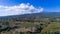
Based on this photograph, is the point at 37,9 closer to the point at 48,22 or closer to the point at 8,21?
the point at 48,22

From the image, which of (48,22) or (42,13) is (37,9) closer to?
(42,13)

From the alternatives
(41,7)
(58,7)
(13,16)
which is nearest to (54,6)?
(58,7)

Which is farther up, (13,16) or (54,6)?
(54,6)

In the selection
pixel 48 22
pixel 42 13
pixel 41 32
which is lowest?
pixel 41 32

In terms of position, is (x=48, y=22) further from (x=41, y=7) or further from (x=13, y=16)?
(x=13, y=16)

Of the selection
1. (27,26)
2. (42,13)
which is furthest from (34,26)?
(42,13)

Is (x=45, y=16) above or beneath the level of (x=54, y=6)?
beneath

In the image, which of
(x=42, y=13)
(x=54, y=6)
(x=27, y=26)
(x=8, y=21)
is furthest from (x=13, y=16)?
(x=54, y=6)

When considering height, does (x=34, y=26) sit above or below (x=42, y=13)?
below
